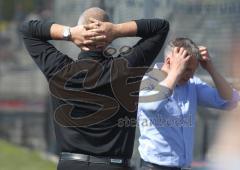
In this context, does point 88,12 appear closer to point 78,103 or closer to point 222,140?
point 78,103

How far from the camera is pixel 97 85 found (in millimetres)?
4441

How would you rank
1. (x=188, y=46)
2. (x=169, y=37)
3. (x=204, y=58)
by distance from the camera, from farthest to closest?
(x=169, y=37), (x=204, y=58), (x=188, y=46)

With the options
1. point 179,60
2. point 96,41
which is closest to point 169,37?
point 179,60

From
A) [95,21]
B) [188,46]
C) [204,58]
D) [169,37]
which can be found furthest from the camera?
[169,37]

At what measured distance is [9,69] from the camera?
49.8 ft

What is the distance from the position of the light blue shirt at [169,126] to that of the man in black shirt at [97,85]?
296 millimetres

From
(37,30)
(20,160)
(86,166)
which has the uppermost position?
(37,30)

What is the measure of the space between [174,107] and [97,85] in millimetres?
646

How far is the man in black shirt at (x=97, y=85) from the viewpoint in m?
4.43

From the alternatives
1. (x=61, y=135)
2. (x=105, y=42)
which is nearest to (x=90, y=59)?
(x=105, y=42)

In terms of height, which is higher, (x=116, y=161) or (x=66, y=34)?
(x=66, y=34)

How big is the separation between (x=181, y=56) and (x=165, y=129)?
533 millimetres

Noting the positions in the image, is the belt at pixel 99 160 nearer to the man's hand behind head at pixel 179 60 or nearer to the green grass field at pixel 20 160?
the man's hand behind head at pixel 179 60

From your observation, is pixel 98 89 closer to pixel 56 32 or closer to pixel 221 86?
pixel 56 32
